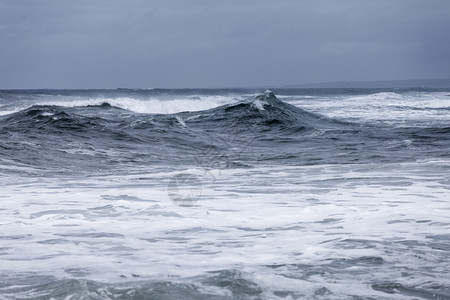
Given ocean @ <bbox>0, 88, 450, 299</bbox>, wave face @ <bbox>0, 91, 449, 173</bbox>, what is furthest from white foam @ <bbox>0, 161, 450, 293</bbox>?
wave face @ <bbox>0, 91, 449, 173</bbox>

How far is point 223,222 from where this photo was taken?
6484 mm

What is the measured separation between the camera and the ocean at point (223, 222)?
4.36 meters

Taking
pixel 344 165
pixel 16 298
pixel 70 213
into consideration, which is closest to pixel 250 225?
pixel 70 213

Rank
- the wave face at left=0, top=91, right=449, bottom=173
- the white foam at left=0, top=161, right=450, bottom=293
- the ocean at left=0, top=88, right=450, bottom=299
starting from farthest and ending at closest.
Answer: the wave face at left=0, top=91, right=449, bottom=173
the white foam at left=0, top=161, right=450, bottom=293
the ocean at left=0, top=88, right=450, bottom=299

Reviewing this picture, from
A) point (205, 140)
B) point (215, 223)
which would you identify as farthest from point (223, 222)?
point (205, 140)

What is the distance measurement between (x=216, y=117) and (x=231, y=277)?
18770 mm

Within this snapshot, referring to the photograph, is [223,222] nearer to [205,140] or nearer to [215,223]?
[215,223]

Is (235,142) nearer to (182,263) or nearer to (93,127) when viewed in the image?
(93,127)

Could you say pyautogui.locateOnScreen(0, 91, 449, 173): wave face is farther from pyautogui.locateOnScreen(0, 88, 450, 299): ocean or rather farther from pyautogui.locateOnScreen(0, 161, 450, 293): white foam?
pyautogui.locateOnScreen(0, 161, 450, 293): white foam

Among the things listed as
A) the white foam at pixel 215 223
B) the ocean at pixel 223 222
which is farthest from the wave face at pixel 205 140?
the white foam at pixel 215 223

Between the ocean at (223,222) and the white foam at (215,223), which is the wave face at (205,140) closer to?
the ocean at (223,222)

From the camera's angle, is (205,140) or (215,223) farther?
(205,140)

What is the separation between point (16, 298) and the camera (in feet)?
13.2

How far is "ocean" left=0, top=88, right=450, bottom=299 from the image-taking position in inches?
172
